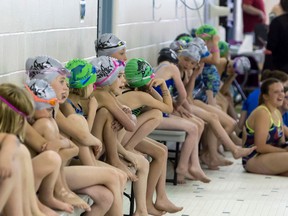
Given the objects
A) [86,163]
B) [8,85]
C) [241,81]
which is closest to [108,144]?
[86,163]

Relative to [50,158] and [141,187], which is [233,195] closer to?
[141,187]

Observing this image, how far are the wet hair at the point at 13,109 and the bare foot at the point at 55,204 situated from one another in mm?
520

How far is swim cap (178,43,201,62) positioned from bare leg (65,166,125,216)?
3.12 meters

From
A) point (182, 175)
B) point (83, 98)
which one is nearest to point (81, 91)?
point (83, 98)

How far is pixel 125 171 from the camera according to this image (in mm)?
5863

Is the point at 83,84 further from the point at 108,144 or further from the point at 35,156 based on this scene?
the point at 35,156

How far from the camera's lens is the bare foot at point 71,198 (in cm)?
476

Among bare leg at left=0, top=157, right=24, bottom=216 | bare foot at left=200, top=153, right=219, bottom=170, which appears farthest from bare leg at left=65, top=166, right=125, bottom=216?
bare foot at left=200, top=153, right=219, bottom=170

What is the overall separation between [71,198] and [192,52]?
11.9ft

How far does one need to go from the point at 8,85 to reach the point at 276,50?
7104 mm

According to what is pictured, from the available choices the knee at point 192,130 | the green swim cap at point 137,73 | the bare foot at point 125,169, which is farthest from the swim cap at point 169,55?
the bare foot at point 125,169

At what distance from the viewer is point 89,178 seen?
504cm

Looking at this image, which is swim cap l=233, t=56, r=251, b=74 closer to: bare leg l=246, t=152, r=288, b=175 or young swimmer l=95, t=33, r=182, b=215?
bare leg l=246, t=152, r=288, b=175

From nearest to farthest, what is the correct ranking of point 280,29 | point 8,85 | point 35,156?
point 8,85 < point 35,156 < point 280,29
